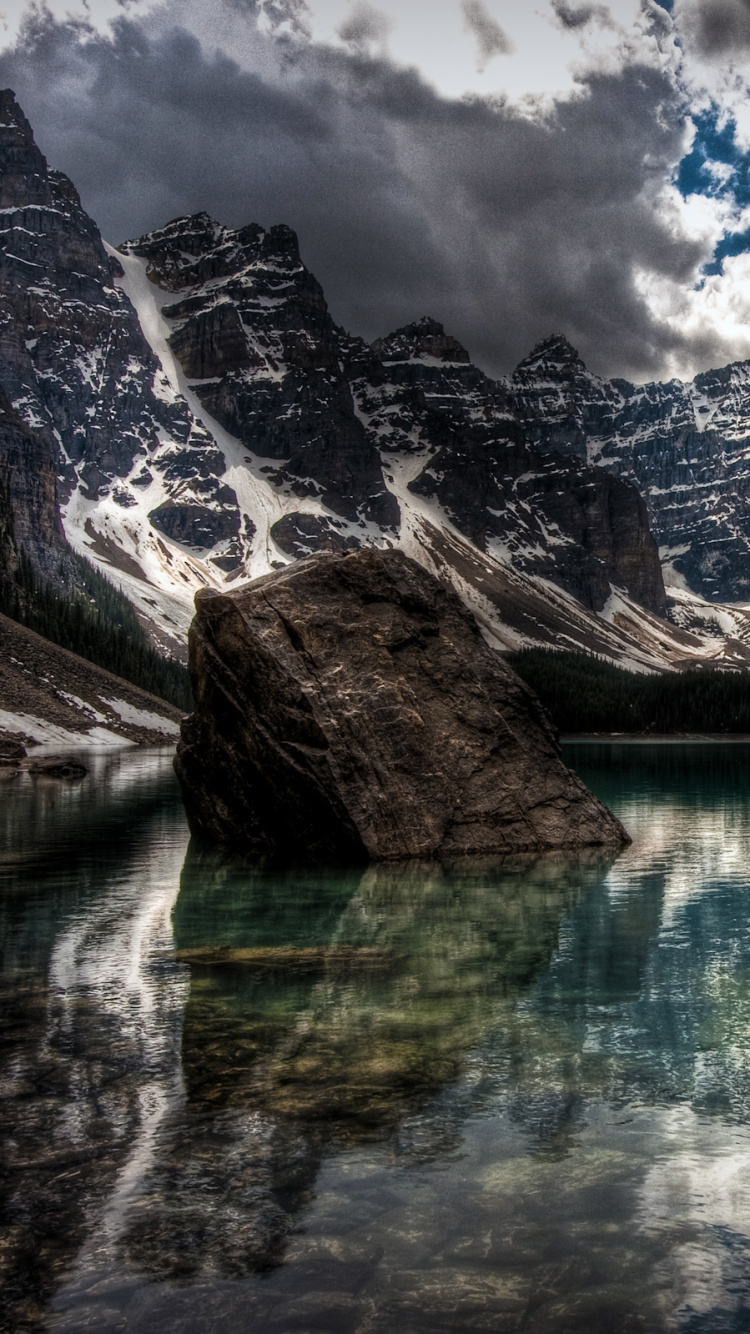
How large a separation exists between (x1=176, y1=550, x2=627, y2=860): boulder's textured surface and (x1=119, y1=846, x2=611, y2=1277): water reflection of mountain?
258cm

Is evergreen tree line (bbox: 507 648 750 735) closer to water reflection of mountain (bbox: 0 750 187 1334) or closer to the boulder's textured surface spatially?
the boulder's textured surface

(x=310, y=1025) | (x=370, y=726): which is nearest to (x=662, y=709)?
(x=370, y=726)

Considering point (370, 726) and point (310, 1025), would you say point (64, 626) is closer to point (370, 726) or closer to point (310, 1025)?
point (370, 726)

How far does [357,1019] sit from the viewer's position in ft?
37.4

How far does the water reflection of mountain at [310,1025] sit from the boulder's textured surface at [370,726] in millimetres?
2578

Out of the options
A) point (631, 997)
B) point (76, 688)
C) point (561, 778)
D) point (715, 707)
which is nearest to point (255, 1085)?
point (631, 997)

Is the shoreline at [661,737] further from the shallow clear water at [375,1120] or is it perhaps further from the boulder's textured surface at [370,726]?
the shallow clear water at [375,1120]

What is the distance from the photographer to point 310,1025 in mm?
11148

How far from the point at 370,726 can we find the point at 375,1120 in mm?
15707

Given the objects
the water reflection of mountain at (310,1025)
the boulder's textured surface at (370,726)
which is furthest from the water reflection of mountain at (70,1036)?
the boulder's textured surface at (370,726)

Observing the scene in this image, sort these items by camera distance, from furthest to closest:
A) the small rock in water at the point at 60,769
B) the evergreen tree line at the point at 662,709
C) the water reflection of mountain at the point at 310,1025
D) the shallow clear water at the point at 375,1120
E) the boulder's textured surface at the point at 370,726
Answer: the evergreen tree line at the point at 662,709, the small rock in water at the point at 60,769, the boulder's textured surface at the point at 370,726, the water reflection of mountain at the point at 310,1025, the shallow clear water at the point at 375,1120

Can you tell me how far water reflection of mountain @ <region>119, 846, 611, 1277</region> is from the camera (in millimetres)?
7070

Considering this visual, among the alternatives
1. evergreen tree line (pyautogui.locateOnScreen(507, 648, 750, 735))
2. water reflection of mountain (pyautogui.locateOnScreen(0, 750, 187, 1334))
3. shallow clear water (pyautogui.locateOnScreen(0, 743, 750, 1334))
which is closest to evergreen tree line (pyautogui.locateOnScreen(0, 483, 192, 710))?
evergreen tree line (pyautogui.locateOnScreen(507, 648, 750, 735))

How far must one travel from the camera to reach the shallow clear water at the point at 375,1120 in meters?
6.09
